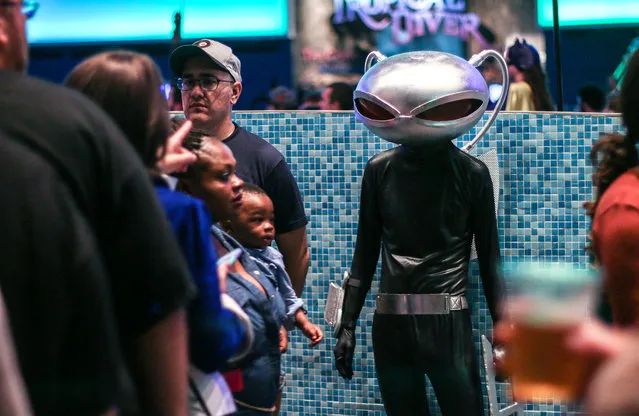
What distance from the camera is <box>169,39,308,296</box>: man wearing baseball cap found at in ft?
13.8

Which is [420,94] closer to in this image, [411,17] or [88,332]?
[88,332]

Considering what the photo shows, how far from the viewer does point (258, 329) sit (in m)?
2.96

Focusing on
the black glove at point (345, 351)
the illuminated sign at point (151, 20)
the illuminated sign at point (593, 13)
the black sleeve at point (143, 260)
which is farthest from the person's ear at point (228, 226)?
the illuminated sign at point (151, 20)

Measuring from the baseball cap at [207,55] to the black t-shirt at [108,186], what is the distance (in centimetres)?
264

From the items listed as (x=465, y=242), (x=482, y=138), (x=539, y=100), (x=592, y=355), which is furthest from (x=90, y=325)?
(x=539, y=100)

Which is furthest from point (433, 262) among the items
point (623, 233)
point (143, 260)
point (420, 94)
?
point (143, 260)

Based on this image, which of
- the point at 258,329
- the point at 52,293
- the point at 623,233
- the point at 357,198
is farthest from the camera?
the point at 357,198

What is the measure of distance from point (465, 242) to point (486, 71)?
6.16 m

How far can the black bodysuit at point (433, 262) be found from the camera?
4.16m

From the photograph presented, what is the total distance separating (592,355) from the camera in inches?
59.9

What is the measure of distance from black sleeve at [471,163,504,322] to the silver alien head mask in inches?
8.6

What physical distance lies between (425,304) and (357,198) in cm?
113

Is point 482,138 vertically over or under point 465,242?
over

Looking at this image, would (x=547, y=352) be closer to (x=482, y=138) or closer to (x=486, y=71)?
(x=482, y=138)
